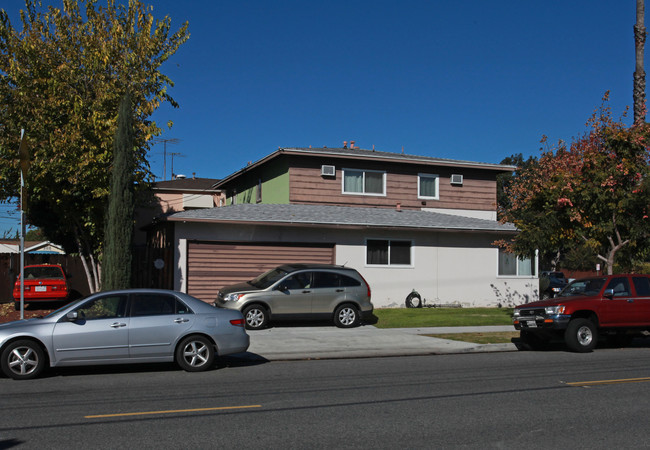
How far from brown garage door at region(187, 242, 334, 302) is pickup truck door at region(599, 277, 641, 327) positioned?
9.65 metres

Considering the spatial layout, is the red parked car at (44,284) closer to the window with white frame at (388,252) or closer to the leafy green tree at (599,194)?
the window with white frame at (388,252)

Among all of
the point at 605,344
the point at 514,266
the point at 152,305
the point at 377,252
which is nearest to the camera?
the point at 152,305

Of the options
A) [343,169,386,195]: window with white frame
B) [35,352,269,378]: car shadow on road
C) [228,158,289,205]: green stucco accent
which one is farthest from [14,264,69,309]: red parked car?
[35,352,269,378]: car shadow on road

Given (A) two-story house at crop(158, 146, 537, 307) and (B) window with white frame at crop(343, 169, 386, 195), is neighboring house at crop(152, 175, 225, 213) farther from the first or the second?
(B) window with white frame at crop(343, 169, 386, 195)

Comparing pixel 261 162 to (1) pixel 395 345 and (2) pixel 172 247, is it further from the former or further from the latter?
(1) pixel 395 345

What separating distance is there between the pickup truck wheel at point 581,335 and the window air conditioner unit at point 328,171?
39.9 ft

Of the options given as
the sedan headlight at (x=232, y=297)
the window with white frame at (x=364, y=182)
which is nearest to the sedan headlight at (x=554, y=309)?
the sedan headlight at (x=232, y=297)

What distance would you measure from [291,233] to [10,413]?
522 inches

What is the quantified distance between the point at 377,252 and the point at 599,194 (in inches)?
302

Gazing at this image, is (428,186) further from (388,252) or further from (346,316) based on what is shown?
(346,316)

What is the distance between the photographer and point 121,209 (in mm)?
16625

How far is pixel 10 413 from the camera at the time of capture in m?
7.41

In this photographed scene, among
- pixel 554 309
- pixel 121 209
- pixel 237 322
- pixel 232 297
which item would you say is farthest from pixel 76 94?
pixel 554 309

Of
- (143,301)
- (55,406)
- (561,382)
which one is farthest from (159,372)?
(561,382)
